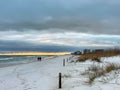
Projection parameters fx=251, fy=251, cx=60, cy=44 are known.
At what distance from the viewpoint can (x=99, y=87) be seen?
11.4 meters

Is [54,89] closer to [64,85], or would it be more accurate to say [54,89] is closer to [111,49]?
[64,85]

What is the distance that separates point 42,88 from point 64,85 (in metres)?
1.25

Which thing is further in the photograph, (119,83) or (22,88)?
(22,88)

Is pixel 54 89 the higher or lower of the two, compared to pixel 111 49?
lower

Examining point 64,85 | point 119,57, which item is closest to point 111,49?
point 119,57

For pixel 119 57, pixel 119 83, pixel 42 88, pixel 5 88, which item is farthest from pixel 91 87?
pixel 119 57

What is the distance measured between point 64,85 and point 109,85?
122 inches

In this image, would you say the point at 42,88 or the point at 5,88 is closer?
the point at 42,88

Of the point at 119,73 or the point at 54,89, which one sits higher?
the point at 119,73

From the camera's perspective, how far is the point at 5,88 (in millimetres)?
14906

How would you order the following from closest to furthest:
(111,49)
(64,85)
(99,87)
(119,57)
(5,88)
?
(99,87) → (64,85) → (5,88) → (119,57) → (111,49)

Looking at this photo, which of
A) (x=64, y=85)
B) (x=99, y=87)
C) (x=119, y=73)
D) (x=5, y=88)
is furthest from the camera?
(x=5, y=88)

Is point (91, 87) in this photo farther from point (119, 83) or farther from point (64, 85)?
point (64, 85)

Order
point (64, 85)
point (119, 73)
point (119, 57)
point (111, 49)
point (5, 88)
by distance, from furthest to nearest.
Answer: point (111, 49)
point (119, 57)
point (5, 88)
point (64, 85)
point (119, 73)
